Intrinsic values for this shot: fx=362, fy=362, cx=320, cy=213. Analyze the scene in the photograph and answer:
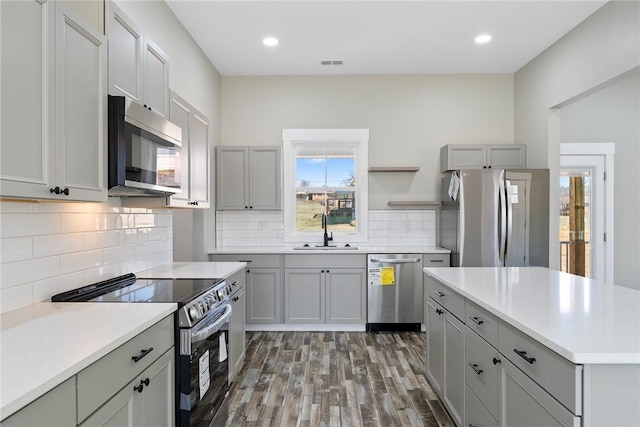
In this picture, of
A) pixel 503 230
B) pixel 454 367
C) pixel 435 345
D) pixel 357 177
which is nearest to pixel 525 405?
pixel 454 367

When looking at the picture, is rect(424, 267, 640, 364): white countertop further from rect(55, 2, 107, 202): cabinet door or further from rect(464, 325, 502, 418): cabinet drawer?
rect(55, 2, 107, 202): cabinet door

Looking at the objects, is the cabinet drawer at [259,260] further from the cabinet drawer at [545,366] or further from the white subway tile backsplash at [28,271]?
the cabinet drawer at [545,366]

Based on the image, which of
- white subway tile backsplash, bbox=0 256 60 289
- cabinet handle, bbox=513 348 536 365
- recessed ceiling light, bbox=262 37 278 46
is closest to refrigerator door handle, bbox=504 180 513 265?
cabinet handle, bbox=513 348 536 365

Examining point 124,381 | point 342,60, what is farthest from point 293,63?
point 124,381

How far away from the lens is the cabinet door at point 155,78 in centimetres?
217

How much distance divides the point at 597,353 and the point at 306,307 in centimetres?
322

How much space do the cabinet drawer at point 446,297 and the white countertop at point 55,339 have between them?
4.99ft

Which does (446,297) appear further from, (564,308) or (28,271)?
(28,271)

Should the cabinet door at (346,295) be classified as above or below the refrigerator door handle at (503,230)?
below

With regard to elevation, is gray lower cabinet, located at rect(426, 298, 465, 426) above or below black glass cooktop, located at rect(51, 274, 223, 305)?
below

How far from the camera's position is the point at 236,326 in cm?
285

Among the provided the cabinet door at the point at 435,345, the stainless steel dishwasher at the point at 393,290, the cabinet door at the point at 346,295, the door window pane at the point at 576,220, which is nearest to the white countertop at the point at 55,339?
the cabinet door at the point at 435,345

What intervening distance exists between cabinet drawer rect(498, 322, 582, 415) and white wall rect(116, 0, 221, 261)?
2.91 metres

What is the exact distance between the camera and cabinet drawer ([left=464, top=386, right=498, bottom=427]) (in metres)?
1.69
